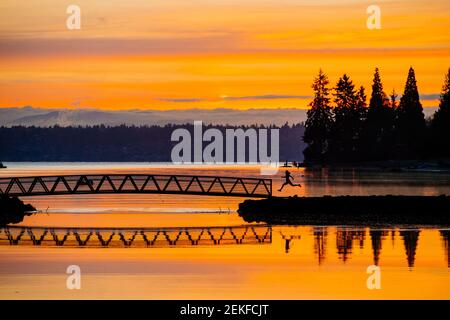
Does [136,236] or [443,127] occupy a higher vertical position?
[443,127]

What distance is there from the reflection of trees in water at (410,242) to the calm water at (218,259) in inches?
1.8

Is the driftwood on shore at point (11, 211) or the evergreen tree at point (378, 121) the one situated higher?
the evergreen tree at point (378, 121)

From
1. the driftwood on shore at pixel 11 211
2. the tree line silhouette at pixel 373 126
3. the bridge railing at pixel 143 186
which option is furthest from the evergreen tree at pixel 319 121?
the driftwood on shore at pixel 11 211

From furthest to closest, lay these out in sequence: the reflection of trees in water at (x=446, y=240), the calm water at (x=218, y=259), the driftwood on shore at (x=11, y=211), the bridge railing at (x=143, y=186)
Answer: the bridge railing at (x=143, y=186) → the driftwood on shore at (x=11, y=211) → the reflection of trees in water at (x=446, y=240) → the calm water at (x=218, y=259)

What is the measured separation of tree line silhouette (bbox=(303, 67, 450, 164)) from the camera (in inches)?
6417

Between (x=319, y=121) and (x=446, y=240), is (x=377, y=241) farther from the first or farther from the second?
(x=319, y=121)

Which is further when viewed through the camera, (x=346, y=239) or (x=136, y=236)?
(x=136, y=236)

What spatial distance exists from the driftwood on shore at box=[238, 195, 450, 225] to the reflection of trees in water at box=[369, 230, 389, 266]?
5.53 metres

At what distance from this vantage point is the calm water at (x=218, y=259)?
113ft

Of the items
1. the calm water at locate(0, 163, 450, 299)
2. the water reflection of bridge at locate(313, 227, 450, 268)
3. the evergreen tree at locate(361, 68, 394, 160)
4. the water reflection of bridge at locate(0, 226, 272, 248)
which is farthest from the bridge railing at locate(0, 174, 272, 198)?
the evergreen tree at locate(361, 68, 394, 160)

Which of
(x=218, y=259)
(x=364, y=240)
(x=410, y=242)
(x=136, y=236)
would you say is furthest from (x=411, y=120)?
(x=218, y=259)

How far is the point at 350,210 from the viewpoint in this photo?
2424 inches

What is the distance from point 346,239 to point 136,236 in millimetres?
10148

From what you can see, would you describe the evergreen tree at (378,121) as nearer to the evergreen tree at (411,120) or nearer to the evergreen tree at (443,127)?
the evergreen tree at (411,120)
